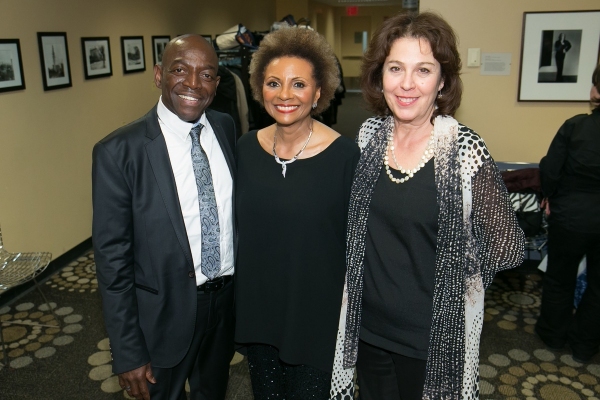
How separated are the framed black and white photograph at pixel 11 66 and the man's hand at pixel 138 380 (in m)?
3.01

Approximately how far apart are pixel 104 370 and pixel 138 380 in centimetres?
162

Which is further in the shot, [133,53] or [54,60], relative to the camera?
[133,53]

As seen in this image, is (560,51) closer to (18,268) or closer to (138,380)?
(138,380)

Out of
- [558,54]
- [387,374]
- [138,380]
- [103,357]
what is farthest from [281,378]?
[558,54]

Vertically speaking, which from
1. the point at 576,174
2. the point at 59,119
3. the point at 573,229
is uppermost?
the point at 59,119

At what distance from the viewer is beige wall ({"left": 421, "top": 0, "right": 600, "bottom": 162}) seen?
413cm

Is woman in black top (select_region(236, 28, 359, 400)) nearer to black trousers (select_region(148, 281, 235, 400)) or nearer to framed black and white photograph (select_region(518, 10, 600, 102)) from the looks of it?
black trousers (select_region(148, 281, 235, 400))

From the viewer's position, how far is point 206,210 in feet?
5.90

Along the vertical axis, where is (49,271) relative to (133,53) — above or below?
below

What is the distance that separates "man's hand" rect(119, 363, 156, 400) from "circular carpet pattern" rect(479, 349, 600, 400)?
6.34 ft

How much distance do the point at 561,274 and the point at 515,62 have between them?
5.88ft

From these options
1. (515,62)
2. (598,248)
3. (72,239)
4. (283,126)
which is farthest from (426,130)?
(72,239)

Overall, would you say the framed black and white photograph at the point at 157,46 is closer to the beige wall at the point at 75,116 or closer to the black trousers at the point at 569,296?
the beige wall at the point at 75,116

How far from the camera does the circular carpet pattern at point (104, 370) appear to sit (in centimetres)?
299
